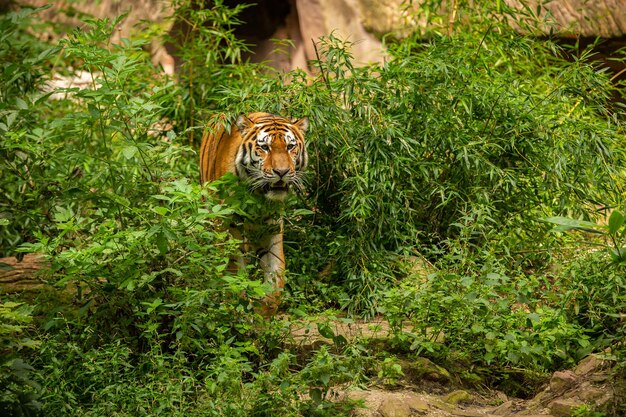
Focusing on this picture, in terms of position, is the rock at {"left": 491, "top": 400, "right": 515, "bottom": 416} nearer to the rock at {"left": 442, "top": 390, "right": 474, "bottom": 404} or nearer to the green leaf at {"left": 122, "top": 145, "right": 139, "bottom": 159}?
the rock at {"left": 442, "top": 390, "right": 474, "bottom": 404}

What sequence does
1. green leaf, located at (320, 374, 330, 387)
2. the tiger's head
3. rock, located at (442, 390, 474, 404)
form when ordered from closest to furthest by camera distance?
green leaf, located at (320, 374, 330, 387) < rock, located at (442, 390, 474, 404) < the tiger's head

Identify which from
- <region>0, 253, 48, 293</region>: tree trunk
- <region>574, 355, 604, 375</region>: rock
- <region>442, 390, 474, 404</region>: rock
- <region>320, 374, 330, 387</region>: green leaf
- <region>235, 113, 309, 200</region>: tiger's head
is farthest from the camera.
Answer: <region>0, 253, 48, 293</region>: tree trunk

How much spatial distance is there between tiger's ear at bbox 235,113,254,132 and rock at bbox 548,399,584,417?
261 centimetres

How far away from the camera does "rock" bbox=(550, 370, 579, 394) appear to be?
4.02m

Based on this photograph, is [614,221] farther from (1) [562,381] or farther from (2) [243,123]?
(2) [243,123]

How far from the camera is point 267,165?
525 cm

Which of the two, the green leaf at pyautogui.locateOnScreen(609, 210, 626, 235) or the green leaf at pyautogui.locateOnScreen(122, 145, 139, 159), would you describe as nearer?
the green leaf at pyautogui.locateOnScreen(609, 210, 626, 235)

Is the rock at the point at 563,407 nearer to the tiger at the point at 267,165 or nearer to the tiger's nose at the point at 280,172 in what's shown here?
the tiger at the point at 267,165

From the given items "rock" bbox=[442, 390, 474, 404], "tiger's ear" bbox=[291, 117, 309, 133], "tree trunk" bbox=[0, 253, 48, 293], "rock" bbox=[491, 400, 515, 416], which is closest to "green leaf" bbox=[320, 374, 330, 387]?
"rock" bbox=[442, 390, 474, 404]

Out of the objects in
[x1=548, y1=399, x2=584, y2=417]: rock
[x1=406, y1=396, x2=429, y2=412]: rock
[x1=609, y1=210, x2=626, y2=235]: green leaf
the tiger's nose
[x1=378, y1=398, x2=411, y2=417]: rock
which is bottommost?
[x1=406, y1=396, x2=429, y2=412]: rock

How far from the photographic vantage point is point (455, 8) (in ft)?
21.3

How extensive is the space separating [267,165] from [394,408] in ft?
6.26

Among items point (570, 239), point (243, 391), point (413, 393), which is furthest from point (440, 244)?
point (243, 391)

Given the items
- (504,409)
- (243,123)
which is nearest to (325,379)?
(504,409)
